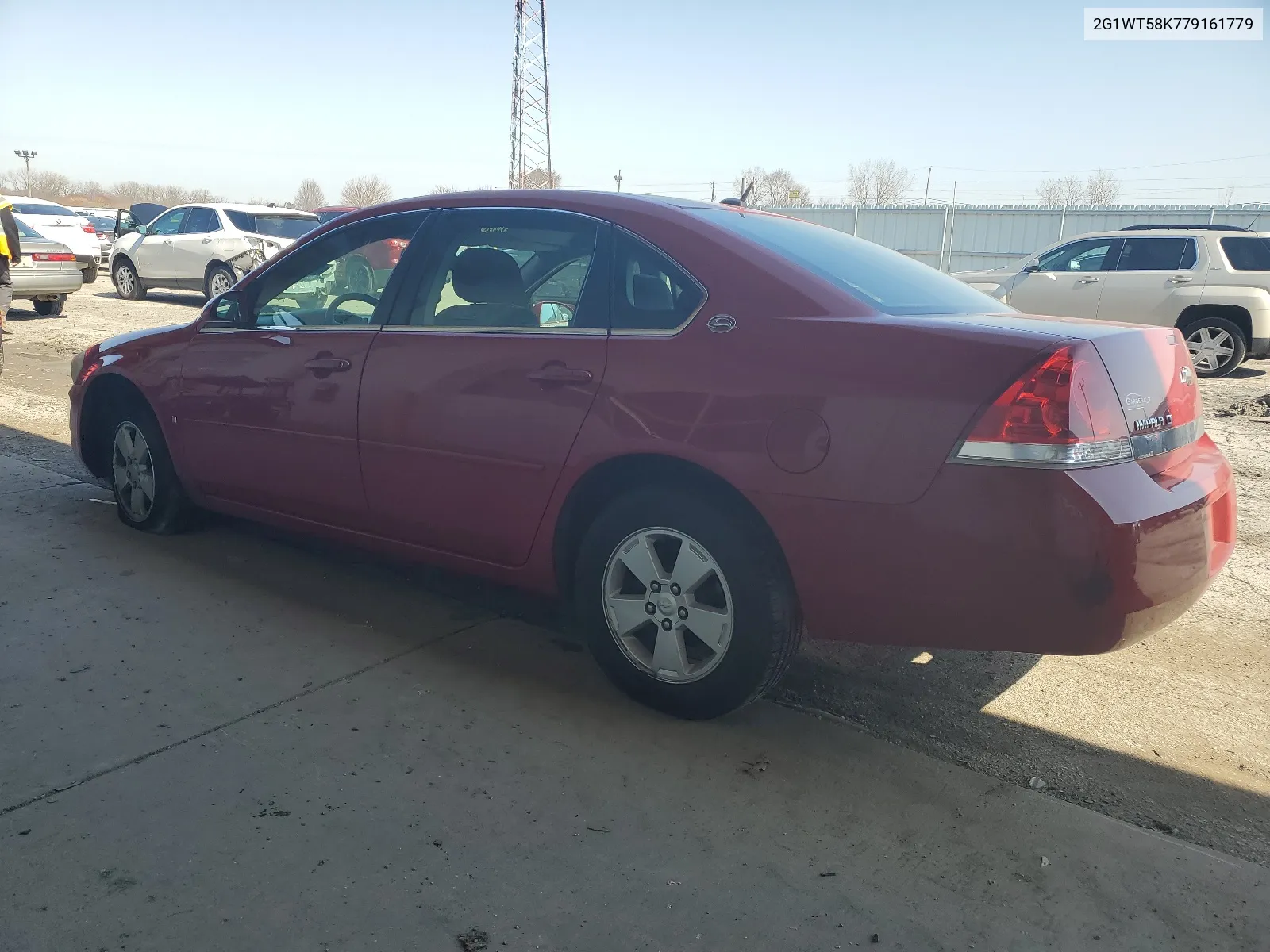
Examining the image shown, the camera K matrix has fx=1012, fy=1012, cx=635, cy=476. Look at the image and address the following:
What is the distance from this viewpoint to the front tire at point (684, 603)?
2900 mm

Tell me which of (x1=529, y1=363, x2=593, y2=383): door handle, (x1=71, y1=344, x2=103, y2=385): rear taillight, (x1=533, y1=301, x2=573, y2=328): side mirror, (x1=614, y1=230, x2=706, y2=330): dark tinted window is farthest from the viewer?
(x1=71, y1=344, x2=103, y2=385): rear taillight

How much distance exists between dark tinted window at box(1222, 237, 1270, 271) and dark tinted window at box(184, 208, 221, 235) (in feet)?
49.0

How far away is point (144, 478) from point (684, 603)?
3090 millimetres

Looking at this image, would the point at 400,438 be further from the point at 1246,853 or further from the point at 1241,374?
the point at 1241,374

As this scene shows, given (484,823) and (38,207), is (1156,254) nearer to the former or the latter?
(484,823)

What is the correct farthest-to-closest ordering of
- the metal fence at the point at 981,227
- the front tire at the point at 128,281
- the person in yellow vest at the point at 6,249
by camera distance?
1. the metal fence at the point at 981,227
2. the front tire at the point at 128,281
3. the person in yellow vest at the point at 6,249

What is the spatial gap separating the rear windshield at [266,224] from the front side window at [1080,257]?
38.0 feet

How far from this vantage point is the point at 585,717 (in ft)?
10.6

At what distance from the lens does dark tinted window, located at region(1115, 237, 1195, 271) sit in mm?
11711

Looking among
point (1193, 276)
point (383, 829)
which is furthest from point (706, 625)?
point (1193, 276)

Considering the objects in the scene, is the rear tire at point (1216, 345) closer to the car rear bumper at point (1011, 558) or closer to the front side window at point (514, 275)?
the car rear bumper at point (1011, 558)

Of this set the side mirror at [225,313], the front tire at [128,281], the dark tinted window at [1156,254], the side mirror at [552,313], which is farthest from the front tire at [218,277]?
the side mirror at [552,313]

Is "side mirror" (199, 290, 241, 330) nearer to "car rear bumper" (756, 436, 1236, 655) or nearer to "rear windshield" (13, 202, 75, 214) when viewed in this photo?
"car rear bumper" (756, 436, 1236, 655)

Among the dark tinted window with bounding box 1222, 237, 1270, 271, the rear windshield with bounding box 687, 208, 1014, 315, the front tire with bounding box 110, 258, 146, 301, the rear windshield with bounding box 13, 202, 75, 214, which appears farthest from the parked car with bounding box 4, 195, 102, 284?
the dark tinted window with bounding box 1222, 237, 1270, 271
